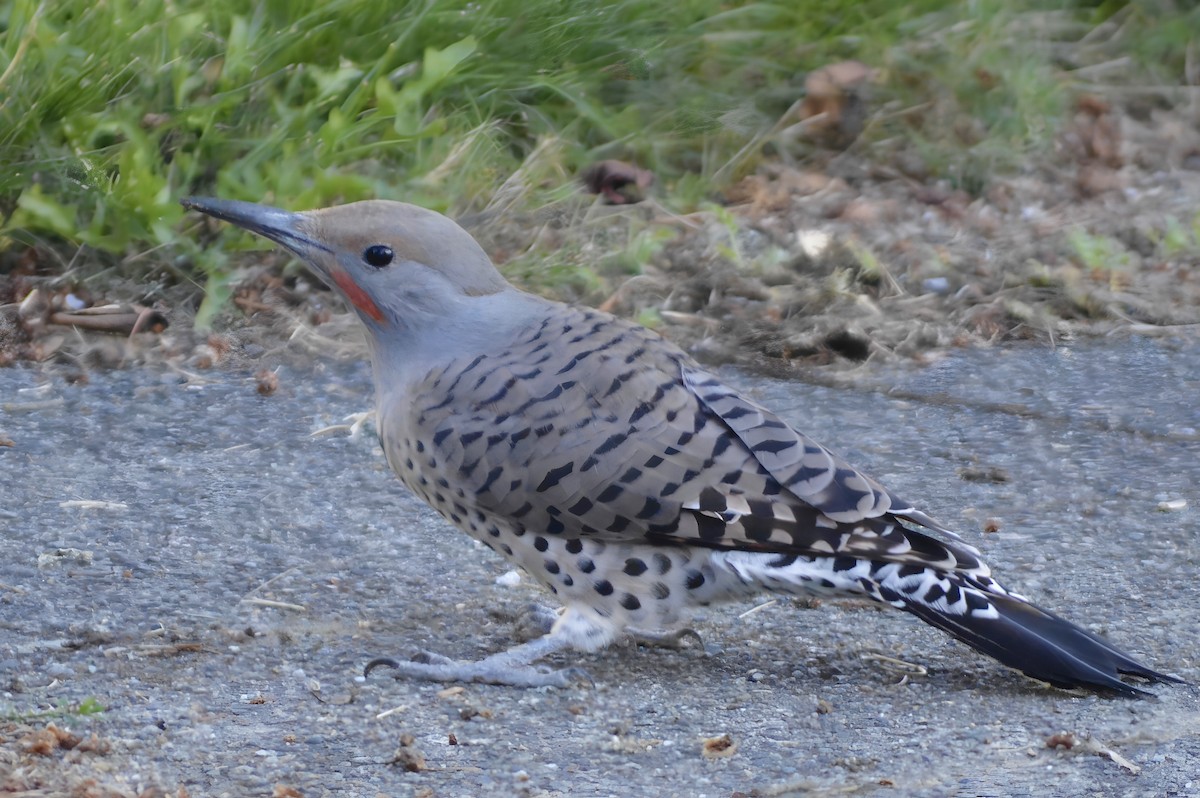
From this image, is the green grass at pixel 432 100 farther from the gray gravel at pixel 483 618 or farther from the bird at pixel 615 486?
the bird at pixel 615 486

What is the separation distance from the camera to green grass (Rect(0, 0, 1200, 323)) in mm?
5078

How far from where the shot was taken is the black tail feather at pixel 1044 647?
324 centimetres

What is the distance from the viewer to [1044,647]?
326cm

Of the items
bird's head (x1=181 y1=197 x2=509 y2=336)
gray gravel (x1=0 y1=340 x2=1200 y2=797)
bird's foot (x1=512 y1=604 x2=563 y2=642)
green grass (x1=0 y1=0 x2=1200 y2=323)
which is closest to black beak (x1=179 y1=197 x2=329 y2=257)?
bird's head (x1=181 y1=197 x2=509 y2=336)

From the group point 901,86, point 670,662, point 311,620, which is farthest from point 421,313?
point 901,86

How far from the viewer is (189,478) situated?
438 cm

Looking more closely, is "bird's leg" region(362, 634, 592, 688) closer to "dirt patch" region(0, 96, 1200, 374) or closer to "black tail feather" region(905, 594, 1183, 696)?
"black tail feather" region(905, 594, 1183, 696)

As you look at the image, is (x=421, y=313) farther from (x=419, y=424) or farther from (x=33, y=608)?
(x=33, y=608)

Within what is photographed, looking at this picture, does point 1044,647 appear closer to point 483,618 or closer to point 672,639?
point 672,639

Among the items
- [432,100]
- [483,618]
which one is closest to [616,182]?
[432,100]

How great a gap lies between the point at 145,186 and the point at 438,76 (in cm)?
104

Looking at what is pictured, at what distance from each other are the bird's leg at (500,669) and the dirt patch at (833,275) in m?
2.00

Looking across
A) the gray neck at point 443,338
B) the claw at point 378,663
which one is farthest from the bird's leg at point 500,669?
the gray neck at point 443,338

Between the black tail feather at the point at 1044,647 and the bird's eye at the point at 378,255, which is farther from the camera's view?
the bird's eye at the point at 378,255
